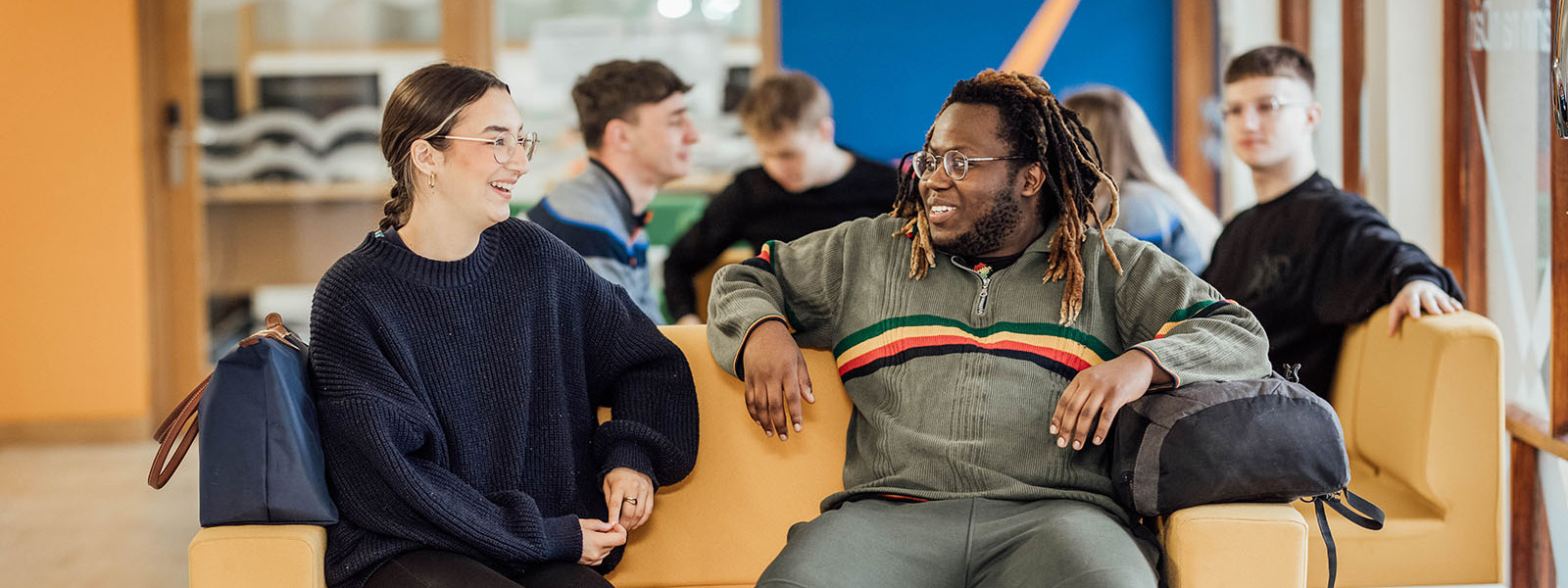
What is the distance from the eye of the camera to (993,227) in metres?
2.17

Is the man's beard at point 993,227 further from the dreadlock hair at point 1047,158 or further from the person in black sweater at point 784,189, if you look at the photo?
the person in black sweater at point 784,189

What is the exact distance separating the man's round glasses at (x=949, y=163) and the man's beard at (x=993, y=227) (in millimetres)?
59

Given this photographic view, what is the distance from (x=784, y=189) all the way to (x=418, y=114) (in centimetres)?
208

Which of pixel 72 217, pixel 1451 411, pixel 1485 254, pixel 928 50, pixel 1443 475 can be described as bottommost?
pixel 1443 475

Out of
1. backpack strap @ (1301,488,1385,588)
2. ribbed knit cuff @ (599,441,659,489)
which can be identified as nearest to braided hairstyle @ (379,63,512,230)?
ribbed knit cuff @ (599,441,659,489)

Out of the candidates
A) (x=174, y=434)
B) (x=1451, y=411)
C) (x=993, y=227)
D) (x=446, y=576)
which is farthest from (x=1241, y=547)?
(x=174, y=434)

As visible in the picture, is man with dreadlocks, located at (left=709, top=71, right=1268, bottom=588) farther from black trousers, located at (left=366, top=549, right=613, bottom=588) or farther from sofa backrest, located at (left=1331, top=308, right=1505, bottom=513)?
sofa backrest, located at (left=1331, top=308, right=1505, bottom=513)

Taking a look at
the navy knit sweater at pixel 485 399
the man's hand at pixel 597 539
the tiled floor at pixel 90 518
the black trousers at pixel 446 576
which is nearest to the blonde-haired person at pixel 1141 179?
the navy knit sweater at pixel 485 399

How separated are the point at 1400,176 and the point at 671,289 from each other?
81.2 inches

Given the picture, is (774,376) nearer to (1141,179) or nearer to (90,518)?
(1141,179)

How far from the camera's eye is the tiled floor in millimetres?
3393

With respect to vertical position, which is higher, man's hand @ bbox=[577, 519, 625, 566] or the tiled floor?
man's hand @ bbox=[577, 519, 625, 566]

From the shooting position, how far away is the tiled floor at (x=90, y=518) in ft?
11.1

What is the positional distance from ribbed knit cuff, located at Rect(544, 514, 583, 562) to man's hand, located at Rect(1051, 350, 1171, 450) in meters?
0.72
